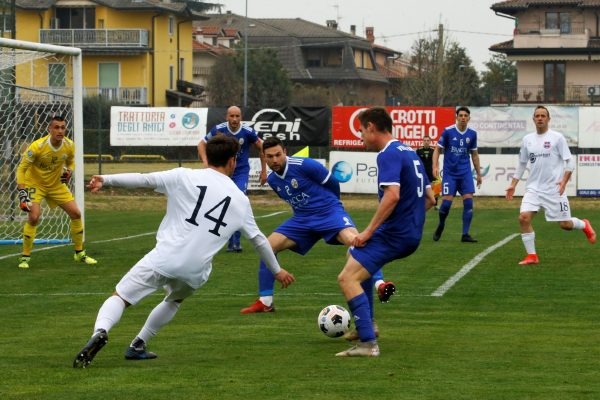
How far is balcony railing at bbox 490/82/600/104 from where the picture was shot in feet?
216

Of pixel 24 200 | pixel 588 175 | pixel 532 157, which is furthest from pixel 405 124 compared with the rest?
pixel 24 200

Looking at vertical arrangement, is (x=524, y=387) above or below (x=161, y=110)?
below

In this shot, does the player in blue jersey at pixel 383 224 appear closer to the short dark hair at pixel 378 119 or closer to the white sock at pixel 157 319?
the short dark hair at pixel 378 119

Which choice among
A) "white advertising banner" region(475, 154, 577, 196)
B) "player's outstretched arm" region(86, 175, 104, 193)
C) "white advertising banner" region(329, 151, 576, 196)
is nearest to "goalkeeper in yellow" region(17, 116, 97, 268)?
"player's outstretched arm" region(86, 175, 104, 193)

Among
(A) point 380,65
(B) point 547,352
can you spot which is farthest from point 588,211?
(A) point 380,65

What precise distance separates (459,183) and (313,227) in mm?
8572

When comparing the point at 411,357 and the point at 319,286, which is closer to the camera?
the point at 411,357

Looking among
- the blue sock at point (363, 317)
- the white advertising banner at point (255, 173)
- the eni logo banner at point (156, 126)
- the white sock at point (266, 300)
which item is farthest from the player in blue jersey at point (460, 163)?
the eni logo banner at point (156, 126)

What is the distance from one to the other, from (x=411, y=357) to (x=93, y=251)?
10.7m

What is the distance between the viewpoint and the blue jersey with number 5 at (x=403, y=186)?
8.80 meters

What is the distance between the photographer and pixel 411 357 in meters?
8.82

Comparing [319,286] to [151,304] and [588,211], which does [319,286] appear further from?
[588,211]

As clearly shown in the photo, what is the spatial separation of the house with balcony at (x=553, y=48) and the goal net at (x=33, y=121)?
45840mm

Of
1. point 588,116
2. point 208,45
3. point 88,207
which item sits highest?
point 208,45
